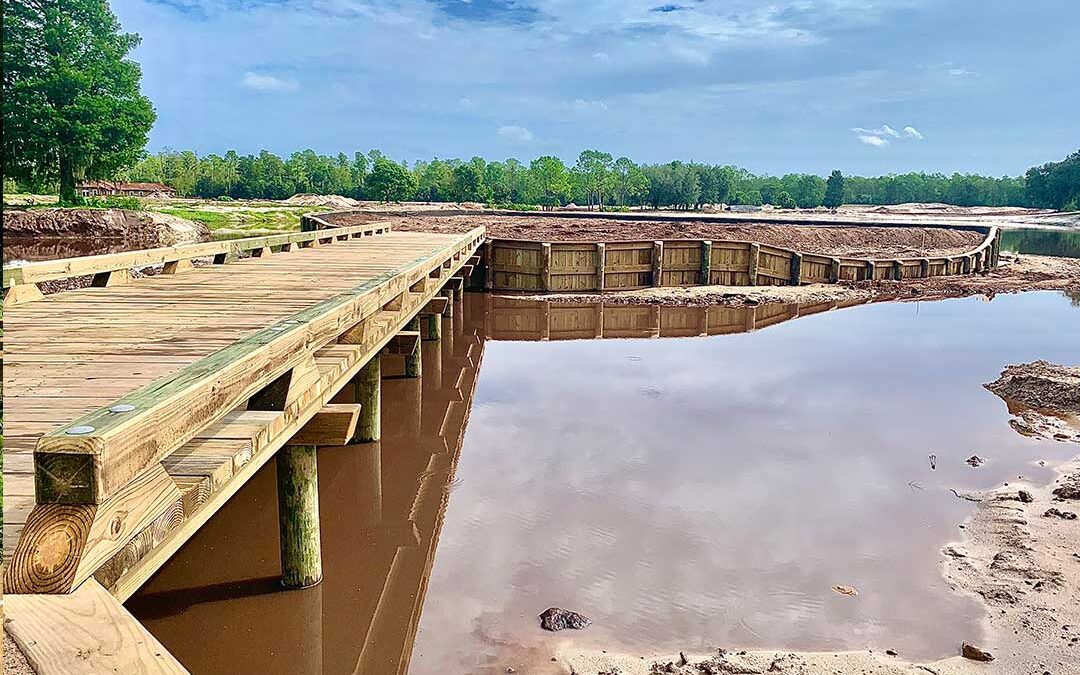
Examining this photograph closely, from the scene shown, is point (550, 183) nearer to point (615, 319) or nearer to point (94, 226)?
point (94, 226)

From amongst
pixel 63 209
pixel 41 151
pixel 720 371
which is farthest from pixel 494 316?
pixel 41 151

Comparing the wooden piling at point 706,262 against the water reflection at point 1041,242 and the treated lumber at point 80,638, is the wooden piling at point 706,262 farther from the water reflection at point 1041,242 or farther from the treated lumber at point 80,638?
the water reflection at point 1041,242

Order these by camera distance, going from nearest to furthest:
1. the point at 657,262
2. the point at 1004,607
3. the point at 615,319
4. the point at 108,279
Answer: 1. the point at 1004,607
2. the point at 108,279
3. the point at 615,319
4. the point at 657,262

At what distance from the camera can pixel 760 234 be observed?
3772 cm

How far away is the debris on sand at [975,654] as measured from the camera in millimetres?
5102

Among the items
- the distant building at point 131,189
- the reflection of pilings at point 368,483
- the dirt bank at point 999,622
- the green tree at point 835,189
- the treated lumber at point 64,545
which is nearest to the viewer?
the treated lumber at point 64,545

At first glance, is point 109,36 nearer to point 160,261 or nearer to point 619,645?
point 160,261

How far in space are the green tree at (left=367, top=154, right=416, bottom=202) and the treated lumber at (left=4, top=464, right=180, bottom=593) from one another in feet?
299

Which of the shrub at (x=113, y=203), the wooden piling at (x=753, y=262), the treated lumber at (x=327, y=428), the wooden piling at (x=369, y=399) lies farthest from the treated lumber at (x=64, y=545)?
the shrub at (x=113, y=203)

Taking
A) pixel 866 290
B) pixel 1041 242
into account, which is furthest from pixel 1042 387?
pixel 1041 242

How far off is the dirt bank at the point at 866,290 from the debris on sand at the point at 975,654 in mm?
16819

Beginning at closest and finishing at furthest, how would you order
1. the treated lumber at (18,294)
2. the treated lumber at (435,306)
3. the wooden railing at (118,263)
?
the treated lumber at (18,294)
the wooden railing at (118,263)
the treated lumber at (435,306)

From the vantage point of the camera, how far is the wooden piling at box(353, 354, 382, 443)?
29.6 feet

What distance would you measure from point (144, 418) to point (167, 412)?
0.76 ft
